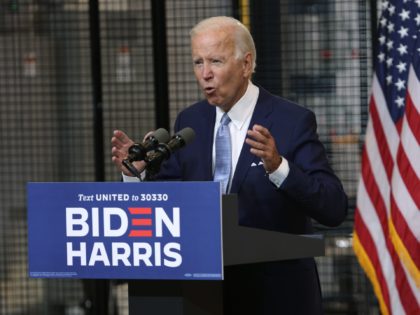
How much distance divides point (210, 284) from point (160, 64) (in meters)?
3.19

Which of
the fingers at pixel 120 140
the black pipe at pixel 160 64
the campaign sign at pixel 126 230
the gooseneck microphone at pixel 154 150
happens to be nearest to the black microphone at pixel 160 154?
the gooseneck microphone at pixel 154 150

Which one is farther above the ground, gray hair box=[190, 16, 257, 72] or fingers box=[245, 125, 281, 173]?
gray hair box=[190, 16, 257, 72]

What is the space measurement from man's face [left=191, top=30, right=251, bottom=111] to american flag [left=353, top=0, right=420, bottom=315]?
4.79ft

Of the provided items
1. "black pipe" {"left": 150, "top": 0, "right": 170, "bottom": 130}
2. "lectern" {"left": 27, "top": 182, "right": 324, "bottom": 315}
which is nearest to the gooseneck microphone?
"lectern" {"left": 27, "top": 182, "right": 324, "bottom": 315}

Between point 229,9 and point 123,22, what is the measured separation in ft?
2.16

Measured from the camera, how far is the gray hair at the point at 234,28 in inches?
130

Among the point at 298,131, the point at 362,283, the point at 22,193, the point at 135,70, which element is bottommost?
the point at 362,283

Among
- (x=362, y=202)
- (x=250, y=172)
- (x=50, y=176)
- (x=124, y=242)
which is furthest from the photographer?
(x=50, y=176)

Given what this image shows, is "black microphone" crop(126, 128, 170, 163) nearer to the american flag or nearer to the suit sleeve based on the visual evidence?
the suit sleeve

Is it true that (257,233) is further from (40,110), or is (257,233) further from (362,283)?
(40,110)

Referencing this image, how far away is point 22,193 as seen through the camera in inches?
242

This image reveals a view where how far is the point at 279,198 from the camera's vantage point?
3.35 meters

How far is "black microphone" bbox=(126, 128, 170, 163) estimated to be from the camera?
288 cm

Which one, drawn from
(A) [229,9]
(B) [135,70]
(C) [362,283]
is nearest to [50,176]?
(B) [135,70]
